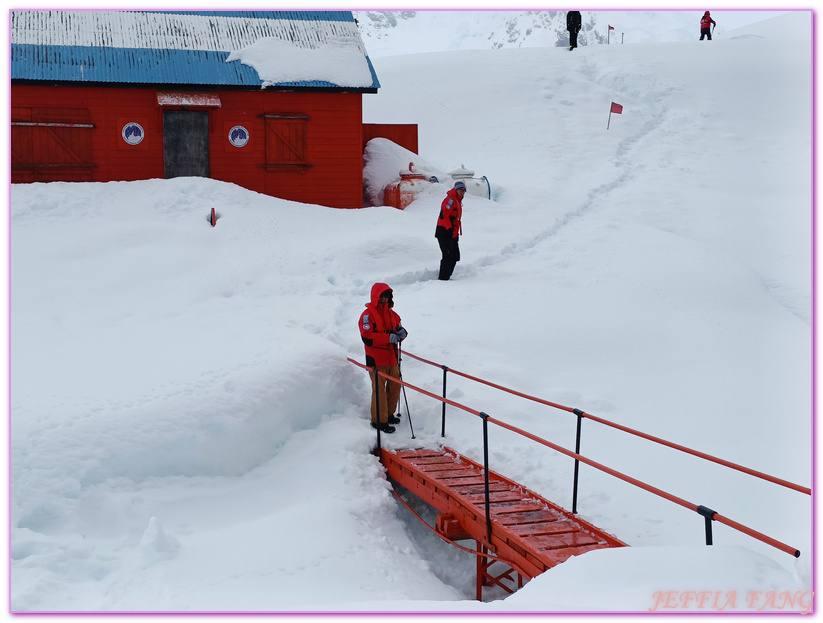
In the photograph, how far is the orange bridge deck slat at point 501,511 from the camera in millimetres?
5605

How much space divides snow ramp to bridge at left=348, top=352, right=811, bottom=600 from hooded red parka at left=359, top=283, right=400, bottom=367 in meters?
0.22

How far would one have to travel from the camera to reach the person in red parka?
26.4 feet

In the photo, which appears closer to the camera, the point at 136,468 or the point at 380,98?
the point at 136,468

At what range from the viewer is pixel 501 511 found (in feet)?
20.7

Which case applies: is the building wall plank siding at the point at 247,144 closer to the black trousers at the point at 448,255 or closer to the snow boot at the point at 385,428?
the black trousers at the point at 448,255

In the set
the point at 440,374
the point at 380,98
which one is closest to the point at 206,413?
the point at 440,374

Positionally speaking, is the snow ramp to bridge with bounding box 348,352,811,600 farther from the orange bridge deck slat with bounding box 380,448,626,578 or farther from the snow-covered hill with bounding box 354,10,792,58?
the snow-covered hill with bounding box 354,10,792,58

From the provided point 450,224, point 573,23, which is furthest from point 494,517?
point 573,23

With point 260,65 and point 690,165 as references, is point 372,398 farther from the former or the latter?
point 690,165

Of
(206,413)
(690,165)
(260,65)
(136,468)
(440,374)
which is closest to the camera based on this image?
(136,468)

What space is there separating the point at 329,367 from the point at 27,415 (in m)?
3.13

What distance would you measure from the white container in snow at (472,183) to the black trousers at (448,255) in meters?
5.32

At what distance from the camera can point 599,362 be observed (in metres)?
9.98

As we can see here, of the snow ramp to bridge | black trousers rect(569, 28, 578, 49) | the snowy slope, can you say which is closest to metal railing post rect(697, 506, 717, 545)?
the snowy slope
